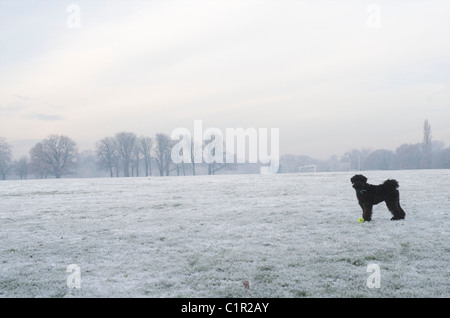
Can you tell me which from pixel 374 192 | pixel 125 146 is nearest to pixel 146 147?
pixel 125 146

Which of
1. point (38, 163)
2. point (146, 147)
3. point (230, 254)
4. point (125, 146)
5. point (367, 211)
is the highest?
point (125, 146)

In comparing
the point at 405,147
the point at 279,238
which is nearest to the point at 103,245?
the point at 279,238

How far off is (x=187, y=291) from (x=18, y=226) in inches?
357

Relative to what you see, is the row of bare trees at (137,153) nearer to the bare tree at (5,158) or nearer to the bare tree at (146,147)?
the bare tree at (146,147)

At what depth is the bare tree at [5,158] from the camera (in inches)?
3297

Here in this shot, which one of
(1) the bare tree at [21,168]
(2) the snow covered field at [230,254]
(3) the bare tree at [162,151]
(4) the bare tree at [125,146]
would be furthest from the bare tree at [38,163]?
(2) the snow covered field at [230,254]

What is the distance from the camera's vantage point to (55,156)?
79.4 metres

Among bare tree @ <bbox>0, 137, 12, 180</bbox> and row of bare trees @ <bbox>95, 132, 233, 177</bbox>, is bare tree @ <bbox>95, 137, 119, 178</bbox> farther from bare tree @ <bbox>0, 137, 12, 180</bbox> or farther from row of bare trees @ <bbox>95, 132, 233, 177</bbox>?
bare tree @ <bbox>0, 137, 12, 180</bbox>

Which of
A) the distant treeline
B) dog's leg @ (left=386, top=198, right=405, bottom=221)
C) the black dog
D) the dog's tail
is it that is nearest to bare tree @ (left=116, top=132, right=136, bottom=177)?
the distant treeline

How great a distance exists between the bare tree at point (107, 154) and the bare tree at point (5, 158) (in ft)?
82.1

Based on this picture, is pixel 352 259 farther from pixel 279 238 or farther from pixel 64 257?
pixel 64 257

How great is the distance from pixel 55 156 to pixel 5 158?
17513mm

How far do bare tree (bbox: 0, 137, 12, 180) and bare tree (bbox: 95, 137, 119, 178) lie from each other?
25.0m

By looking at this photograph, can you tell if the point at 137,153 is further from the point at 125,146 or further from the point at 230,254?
the point at 230,254
